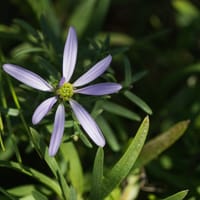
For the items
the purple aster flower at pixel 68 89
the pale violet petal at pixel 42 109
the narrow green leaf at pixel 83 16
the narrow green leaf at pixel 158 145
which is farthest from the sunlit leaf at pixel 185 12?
the pale violet petal at pixel 42 109

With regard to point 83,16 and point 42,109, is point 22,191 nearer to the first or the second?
point 42,109

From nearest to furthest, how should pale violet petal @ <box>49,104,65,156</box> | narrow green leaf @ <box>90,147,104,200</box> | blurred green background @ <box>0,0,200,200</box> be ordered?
pale violet petal @ <box>49,104,65,156</box>
narrow green leaf @ <box>90,147,104,200</box>
blurred green background @ <box>0,0,200,200</box>

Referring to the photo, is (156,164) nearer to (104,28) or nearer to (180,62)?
(180,62)

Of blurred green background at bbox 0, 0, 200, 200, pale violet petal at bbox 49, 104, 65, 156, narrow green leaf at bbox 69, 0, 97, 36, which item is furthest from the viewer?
narrow green leaf at bbox 69, 0, 97, 36

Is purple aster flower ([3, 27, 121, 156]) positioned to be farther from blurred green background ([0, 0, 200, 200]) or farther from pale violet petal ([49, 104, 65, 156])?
blurred green background ([0, 0, 200, 200])

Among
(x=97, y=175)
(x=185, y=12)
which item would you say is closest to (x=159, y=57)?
(x=185, y=12)

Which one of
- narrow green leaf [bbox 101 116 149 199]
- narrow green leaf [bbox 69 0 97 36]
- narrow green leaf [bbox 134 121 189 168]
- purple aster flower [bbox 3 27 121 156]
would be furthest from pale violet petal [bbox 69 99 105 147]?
narrow green leaf [bbox 69 0 97 36]

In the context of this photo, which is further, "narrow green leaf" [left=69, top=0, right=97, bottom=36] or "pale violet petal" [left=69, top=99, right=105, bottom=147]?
Result: "narrow green leaf" [left=69, top=0, right=97, bottom=36]
